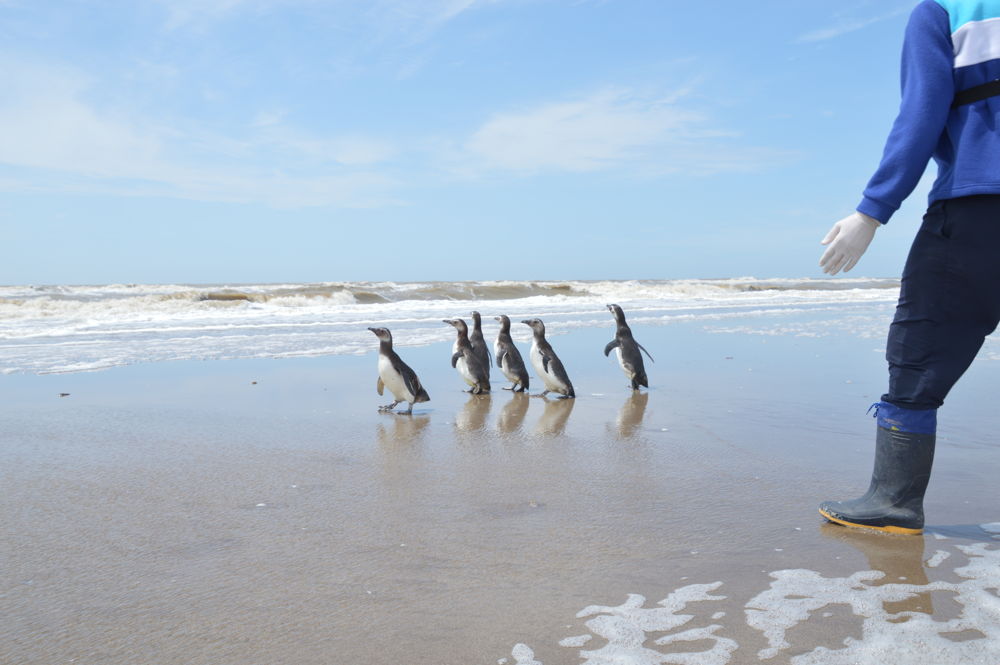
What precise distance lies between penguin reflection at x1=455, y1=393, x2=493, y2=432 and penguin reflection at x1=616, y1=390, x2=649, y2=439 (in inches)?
35.9

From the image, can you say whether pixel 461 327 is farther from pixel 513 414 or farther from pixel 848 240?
pixel 848 240

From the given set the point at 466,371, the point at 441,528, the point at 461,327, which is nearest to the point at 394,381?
the point at 466,371

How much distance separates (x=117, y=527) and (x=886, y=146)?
2992 millimetres

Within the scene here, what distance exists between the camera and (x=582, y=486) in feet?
11.5

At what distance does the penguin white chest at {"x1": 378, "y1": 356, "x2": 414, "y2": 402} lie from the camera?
238 inches

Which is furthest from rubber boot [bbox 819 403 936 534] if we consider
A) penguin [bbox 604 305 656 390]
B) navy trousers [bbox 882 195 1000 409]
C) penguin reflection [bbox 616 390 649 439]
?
penguin [bbox 604 305 656 390]

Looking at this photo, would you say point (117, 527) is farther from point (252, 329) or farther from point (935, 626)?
point (252, 329)

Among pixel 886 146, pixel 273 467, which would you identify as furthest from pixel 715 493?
pixel 273 467

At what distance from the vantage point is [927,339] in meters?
2.64

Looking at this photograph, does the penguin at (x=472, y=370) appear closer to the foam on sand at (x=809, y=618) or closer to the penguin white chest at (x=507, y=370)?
the penguin white chest at (x=507, y=370)

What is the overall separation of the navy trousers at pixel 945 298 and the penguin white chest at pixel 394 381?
12.7ft

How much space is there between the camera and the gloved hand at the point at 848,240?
2645 mm

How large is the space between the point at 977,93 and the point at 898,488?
1.34 m

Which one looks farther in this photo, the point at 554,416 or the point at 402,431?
the point at 554,416
